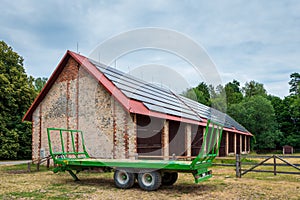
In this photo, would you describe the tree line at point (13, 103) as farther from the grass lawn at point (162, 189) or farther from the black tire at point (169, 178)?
the black tire at point (169, 178)

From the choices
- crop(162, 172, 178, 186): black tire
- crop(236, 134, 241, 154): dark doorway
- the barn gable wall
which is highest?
the barn gable wall

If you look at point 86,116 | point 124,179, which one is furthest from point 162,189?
point 86,116

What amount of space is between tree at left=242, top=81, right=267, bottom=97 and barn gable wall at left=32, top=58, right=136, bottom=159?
198ft

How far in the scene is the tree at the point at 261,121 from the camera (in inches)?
1740

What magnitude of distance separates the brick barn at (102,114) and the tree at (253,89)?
181 feet

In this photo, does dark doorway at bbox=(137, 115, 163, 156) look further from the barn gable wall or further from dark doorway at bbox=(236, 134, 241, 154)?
dark doorway at bbox=(236, 134, 241, 154)

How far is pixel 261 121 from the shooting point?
4494 centimetres

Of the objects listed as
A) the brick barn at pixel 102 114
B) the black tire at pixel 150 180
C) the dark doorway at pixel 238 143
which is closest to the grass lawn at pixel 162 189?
the black tire at pixel 150 180

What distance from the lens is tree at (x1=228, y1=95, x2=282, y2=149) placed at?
4419cm

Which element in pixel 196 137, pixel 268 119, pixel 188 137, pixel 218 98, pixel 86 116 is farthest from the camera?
pixel 218 98

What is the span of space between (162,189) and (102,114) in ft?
21.2

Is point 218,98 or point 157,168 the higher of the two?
point 218,98

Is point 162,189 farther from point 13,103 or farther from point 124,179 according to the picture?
point 13,103

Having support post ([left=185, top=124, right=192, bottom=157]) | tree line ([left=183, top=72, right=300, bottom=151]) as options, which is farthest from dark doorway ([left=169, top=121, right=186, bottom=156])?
tree line ([left=183, top=72, right=300, bottom=151])
